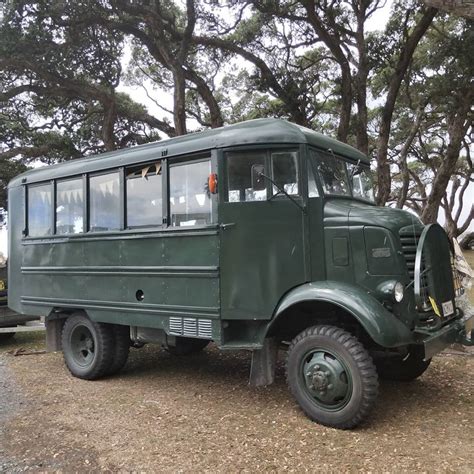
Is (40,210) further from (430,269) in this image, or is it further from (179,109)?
(179,109)

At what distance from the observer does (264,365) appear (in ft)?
15.7

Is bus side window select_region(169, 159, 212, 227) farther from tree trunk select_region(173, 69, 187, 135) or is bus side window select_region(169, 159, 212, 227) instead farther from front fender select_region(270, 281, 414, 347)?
tree trunk select_region(173, 69, 187, 135)

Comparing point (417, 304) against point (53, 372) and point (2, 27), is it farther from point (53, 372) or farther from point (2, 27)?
point (2, 27)

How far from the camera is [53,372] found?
671 centimetres

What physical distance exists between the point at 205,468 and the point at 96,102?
42.0ft

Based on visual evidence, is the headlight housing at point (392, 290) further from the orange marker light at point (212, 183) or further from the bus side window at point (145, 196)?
the bus side window at point (145, 196)

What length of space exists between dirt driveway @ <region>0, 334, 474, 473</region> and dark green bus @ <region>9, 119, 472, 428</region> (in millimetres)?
353

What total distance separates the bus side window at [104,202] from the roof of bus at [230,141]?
0.50 ft

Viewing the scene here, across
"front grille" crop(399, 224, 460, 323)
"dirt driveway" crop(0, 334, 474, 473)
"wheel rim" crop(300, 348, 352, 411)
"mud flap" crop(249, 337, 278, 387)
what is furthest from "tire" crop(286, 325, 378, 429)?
"front grille" crop(399, 224, 460, 323)

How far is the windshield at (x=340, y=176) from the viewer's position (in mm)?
4902

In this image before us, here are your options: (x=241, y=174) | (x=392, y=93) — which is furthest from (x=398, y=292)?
(x=392, y=93)

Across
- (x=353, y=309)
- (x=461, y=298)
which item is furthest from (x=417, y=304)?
(x=461, y=298)

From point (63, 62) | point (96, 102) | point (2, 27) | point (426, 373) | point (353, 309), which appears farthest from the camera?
point (96, 102)

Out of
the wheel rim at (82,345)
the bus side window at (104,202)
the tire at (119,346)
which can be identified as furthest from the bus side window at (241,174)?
the wheel rim at (82,345)
